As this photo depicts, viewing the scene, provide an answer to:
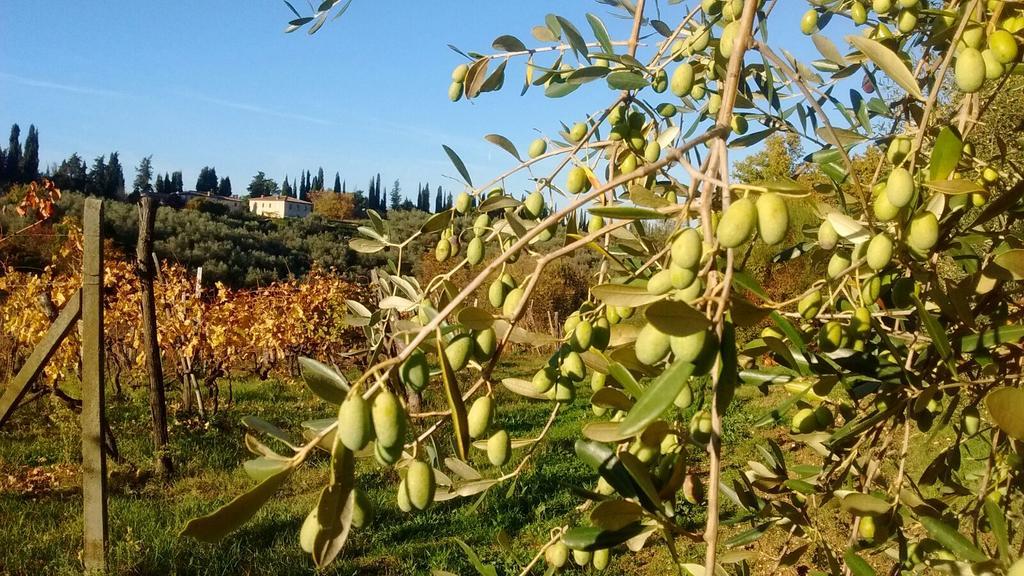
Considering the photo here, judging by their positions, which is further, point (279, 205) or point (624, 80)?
point (279, 205)

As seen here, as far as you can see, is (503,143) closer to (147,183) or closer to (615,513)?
(615,513)

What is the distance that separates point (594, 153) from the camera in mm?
1220

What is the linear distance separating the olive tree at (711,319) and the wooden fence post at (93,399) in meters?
2.97

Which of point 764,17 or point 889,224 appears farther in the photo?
point 764,17

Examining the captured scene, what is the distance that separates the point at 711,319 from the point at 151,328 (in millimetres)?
5536

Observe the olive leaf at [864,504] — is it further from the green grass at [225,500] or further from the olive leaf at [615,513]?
the green grass at [225,500]

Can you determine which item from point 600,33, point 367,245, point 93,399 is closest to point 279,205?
point 93,399

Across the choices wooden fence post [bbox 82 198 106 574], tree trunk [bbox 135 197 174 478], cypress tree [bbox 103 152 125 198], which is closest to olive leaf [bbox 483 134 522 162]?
wooden fence post [bbox 82 198 106 574]

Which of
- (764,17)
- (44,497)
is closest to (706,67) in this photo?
(764,17)

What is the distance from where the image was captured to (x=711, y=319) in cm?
53

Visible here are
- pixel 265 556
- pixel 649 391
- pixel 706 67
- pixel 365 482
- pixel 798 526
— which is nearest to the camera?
pixel 649 391

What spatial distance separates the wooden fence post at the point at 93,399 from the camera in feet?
12.1

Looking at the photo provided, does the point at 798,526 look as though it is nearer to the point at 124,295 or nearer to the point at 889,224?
the point at 889,224

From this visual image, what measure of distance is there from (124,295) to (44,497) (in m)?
3.96
